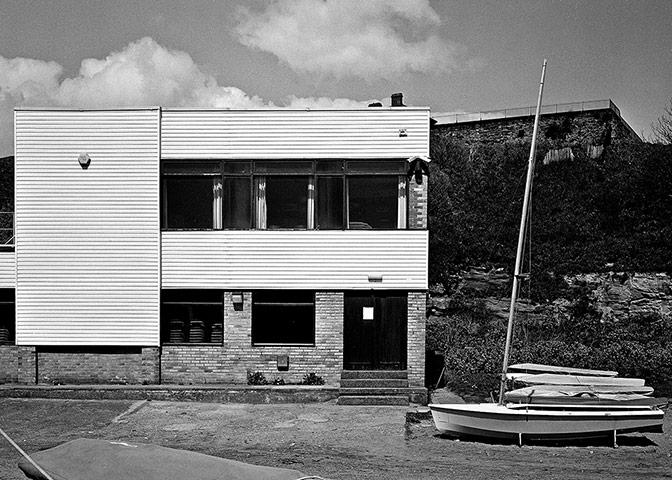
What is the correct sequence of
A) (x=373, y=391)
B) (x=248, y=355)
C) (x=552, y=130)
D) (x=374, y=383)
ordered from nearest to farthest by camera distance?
1. (x=373, y=391)
2. (x=374, y=383)
3. (x=248, y=355)
4. (x=552, y=130)

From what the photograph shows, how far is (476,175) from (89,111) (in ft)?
64.3

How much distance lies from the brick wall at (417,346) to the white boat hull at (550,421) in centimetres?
403

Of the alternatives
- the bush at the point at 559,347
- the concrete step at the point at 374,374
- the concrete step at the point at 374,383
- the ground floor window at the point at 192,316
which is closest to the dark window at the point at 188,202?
the ground floor window at the point at 192,316

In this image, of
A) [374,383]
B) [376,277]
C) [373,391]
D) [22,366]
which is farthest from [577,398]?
[22,366]

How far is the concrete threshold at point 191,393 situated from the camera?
54.7 ft

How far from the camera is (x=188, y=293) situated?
58.5ft

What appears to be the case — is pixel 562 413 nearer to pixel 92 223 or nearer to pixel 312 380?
pixel 312 380

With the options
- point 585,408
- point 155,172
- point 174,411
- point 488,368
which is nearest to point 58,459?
point 174,411

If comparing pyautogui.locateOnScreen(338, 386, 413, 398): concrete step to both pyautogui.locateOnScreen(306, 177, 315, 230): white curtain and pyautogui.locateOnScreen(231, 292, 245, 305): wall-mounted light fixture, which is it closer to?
pyautogui.locateOnScreen(231, 292, 245, 305): wall-mounted light fixture

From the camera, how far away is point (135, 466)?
7805 mm

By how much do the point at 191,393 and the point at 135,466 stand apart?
9101 millimetres

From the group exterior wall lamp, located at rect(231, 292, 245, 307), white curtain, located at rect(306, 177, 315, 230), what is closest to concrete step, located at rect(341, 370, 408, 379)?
exterior wall lamp, located at rect(231, 292, 245, 307)

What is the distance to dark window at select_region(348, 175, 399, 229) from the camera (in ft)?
57.7

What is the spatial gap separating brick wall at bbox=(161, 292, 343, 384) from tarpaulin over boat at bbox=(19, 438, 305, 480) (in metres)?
9.29
